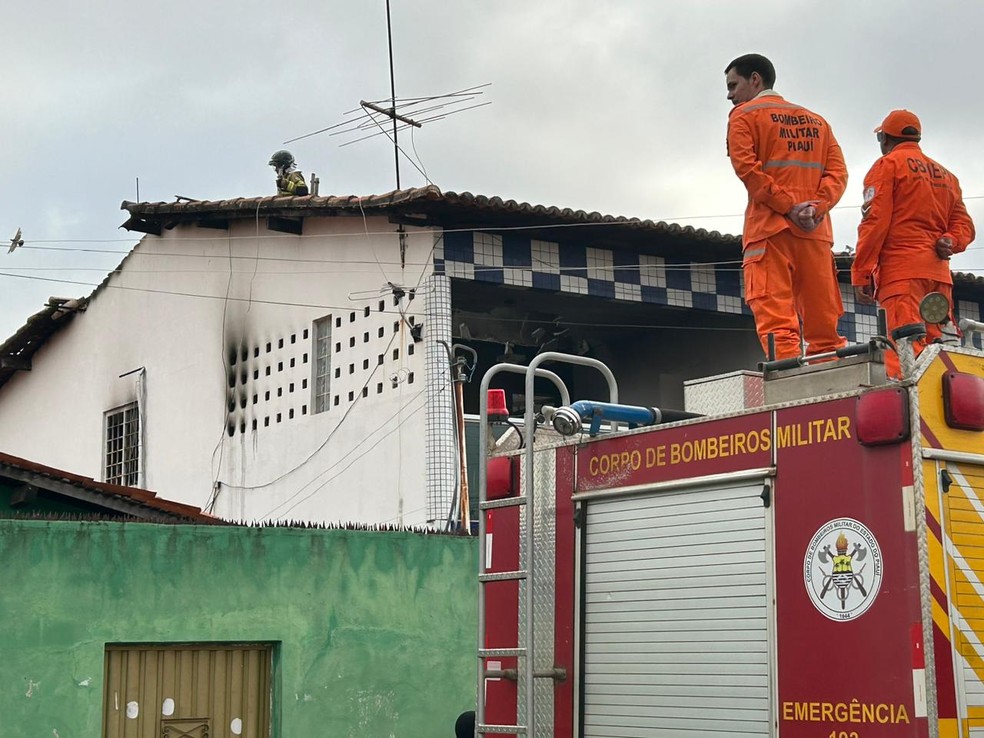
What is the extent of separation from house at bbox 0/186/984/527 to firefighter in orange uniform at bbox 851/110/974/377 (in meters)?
6.99

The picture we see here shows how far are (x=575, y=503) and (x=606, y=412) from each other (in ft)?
1.53

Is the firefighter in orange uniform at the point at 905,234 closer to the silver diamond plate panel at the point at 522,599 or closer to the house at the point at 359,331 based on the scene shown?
the silver diamond plate panel at the point at 522,599

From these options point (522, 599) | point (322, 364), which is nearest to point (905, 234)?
point (522, 599)

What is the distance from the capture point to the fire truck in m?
5.57

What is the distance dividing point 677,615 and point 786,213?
2666 millimetres

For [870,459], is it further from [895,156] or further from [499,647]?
[895,156]

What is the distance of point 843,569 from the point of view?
5805mm

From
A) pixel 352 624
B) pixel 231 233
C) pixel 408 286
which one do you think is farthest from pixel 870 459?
pixel 231 233

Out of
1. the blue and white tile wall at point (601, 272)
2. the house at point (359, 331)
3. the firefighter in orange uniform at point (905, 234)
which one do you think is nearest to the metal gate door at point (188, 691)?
the house at point (359, 331)

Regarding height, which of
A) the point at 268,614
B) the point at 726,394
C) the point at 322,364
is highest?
the point at 322,364

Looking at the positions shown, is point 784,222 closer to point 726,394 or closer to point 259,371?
point 726,394

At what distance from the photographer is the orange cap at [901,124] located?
841cm

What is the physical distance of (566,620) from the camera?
23.2ft

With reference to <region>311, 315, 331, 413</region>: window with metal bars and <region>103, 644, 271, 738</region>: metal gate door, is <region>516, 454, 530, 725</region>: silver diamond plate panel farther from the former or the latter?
<region>311, 315, 331, 413</region>: window with metal bars
